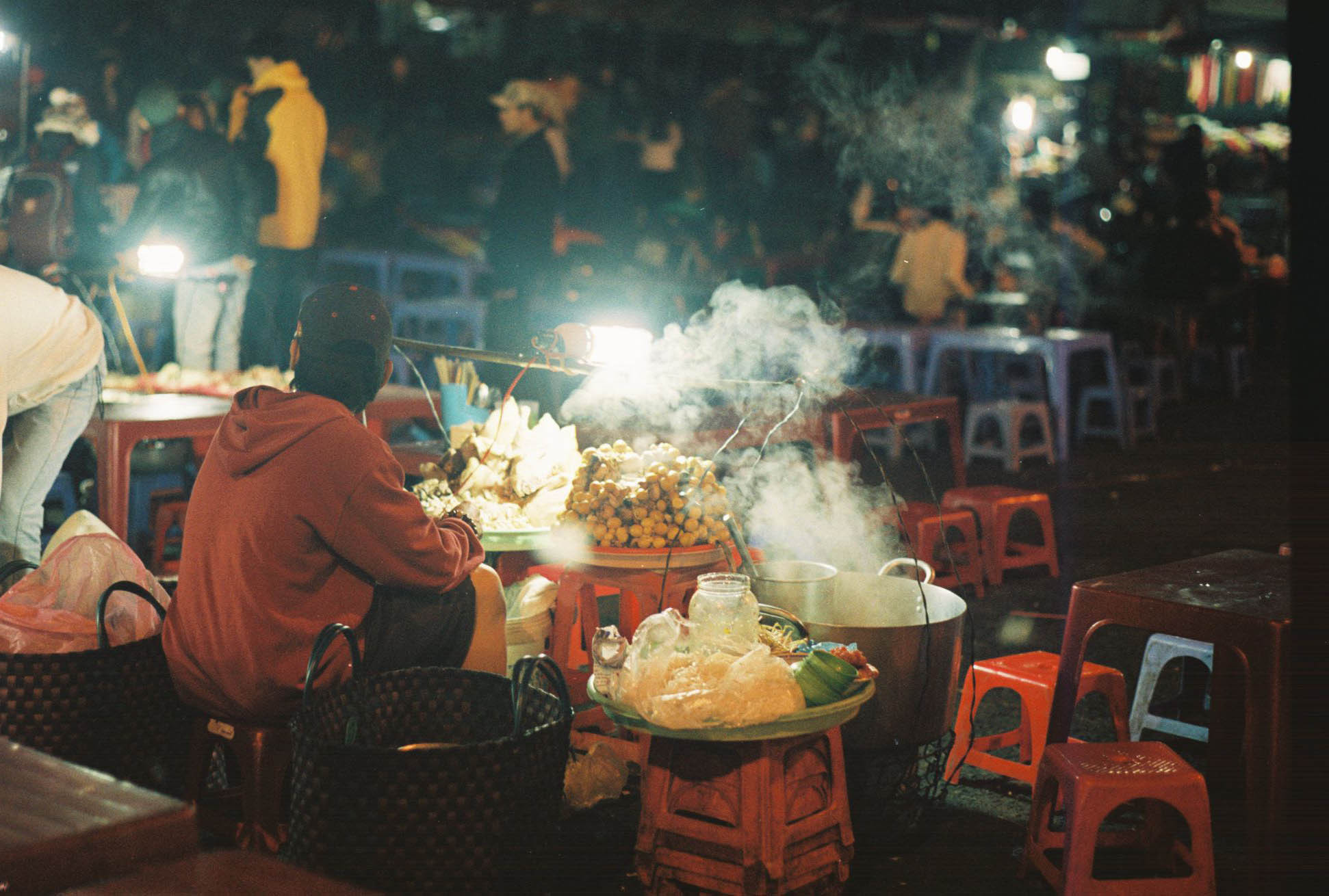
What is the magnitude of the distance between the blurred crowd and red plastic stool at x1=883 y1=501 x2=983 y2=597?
11.2ft

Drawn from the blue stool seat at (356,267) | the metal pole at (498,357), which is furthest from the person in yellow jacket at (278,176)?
the metal pole at (498,357)

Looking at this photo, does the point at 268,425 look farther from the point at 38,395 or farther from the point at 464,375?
the point at 464,375

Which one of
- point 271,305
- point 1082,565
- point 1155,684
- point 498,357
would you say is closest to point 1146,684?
point 1155,684

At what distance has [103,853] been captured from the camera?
212 cm

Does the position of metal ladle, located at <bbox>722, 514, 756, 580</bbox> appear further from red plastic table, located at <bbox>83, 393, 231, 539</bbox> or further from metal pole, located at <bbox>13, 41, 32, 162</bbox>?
metal pole, located at <bbox>13, 41, 32, 162</bbox>

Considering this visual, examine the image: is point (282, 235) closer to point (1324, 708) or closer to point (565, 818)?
point (565, 818)

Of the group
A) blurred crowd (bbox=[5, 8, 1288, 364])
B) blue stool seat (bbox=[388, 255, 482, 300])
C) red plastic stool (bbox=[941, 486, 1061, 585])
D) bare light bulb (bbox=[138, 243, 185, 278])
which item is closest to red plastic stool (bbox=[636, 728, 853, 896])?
red plastic stool (bbox=[941, 486, 1061, 585])

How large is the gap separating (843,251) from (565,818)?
8698mm

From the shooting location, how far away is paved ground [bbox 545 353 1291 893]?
145 inches

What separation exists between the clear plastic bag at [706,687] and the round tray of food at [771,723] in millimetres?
14

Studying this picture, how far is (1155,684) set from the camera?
455 centimetres

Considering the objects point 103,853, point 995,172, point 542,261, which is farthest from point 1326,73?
point 995,172

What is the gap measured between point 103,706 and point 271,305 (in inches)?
265

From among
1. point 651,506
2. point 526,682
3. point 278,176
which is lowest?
point 526,682
